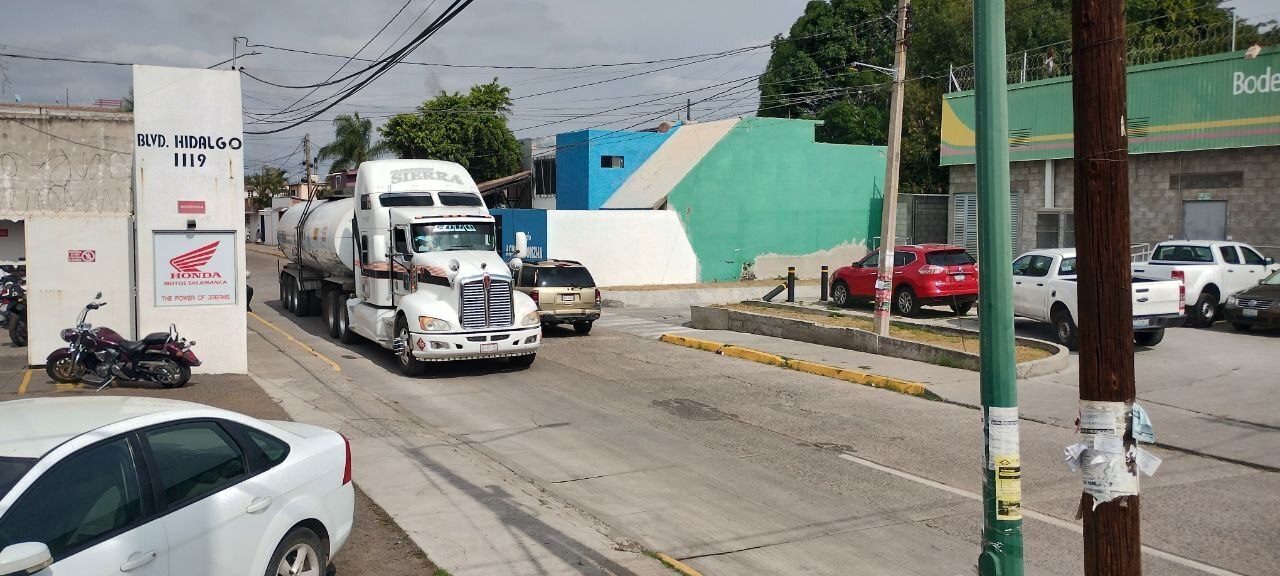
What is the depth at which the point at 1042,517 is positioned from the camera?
869 centimetres

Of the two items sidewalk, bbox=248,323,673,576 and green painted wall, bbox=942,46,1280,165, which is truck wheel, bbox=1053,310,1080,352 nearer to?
green painted wall, bbox=942,46,1280,165

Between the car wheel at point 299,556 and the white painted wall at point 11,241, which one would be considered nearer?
the car wheel at point 299,556

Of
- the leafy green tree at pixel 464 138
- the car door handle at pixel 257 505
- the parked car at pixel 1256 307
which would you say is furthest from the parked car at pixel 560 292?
the leafy green tree at pixel 464 138

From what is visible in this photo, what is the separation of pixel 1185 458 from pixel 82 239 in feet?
52.7

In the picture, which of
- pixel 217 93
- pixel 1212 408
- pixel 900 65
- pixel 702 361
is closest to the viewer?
pixel 1212 408

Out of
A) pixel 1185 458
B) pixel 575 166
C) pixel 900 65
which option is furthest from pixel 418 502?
pixel 575 166

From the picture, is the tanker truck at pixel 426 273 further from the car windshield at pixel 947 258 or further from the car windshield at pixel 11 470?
the car windshield at pixel 11 470

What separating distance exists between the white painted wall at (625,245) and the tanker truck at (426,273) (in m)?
12.1

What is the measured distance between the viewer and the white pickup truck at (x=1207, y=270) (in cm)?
2042

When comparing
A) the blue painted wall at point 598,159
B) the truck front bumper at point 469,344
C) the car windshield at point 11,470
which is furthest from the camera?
the blue painted wall at point 598,159

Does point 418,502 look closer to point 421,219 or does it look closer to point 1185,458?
point 1185,458

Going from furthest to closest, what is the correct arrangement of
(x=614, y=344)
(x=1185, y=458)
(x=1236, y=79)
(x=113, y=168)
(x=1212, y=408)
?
(x=113, y=168)
(x=1236, y=79)
(x=614, y=344)
(x=1212, y=408)
(x=1185, y=458)

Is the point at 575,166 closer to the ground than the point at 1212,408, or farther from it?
farther from it

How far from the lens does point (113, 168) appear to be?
2936cm
